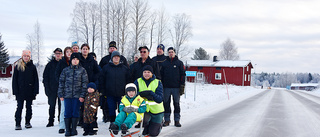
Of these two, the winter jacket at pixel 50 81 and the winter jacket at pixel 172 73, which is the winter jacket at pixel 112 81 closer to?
the winter jacket at pixel 50 81

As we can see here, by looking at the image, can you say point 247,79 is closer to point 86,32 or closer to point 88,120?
point 86,32

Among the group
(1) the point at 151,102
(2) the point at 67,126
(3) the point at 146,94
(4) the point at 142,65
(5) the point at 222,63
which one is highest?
(5) the point at 222,63

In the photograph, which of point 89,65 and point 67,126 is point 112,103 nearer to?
point 89,65

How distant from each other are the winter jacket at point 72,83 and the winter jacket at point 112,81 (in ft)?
1.84

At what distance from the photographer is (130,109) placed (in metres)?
5.49

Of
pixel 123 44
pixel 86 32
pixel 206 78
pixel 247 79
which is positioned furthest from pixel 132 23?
pixel 247 79

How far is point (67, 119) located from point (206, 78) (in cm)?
4788

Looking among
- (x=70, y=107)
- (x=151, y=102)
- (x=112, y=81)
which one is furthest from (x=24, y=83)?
(x=151, y=102)

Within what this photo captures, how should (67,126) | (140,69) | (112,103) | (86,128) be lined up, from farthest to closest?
(140,69)
(112,103)
(86,128)
(67,126)

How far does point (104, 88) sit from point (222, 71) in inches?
1824

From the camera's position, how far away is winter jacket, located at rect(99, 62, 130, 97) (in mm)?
6473

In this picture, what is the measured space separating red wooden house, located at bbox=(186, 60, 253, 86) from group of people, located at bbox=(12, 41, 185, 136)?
42.5 metres

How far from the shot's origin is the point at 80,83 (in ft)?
19.7

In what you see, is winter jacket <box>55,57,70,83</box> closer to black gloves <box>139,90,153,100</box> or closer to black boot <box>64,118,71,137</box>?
black boot <box>64,118,71,137</box>
